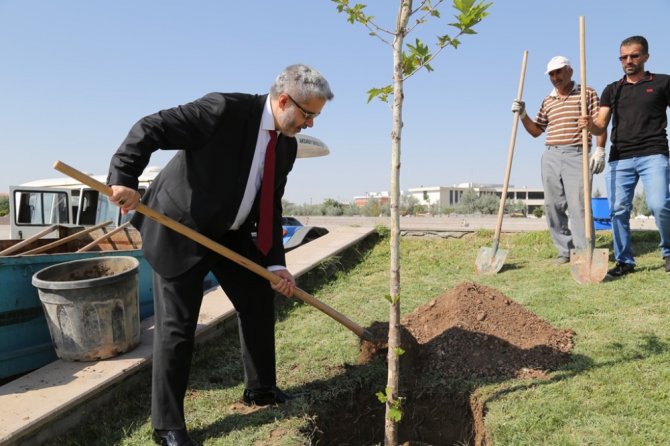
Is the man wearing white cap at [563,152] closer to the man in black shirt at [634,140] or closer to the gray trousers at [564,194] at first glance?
the gray trousers at [564,194]

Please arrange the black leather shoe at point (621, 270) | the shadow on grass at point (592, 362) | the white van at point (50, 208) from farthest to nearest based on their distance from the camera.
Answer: the white van at point (50, 208)
the black leather shoe at point (621, 270)
the shadow on grass at point (592, 362)

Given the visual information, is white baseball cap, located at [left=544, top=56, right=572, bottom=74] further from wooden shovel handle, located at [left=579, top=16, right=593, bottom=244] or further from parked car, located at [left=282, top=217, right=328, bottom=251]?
parked car, located at [left=282, top=217, right=328, bottom=251]

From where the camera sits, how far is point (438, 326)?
369 cm

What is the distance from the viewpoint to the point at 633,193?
16.6 feet

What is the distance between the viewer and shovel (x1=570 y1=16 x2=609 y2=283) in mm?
4797

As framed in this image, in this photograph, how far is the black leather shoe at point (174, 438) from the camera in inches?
99.3

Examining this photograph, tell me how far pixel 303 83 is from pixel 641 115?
3976mm

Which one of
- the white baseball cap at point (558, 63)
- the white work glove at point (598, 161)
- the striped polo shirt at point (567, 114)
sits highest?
the white baseball cap at point (558, 63)

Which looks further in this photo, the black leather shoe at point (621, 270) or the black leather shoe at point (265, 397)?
the black leather shoe at point (621, 270)

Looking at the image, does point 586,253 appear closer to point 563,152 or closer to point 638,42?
point 563,152

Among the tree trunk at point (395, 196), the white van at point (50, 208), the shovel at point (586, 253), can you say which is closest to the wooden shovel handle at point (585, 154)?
the shovel at point (586, 253)

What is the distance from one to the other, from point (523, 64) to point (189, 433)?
5.45 meters

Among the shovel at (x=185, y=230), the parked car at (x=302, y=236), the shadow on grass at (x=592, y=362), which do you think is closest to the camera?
the shovel at (x=185, y=230)

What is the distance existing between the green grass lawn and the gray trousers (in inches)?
20.2
